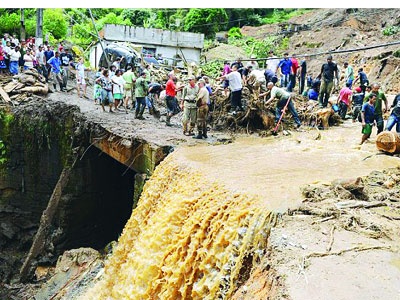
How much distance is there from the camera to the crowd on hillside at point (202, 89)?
11094 millimetres

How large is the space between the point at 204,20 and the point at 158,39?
8.46m

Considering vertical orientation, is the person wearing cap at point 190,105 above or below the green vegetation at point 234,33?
below

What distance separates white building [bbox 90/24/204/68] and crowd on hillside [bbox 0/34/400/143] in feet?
30.2

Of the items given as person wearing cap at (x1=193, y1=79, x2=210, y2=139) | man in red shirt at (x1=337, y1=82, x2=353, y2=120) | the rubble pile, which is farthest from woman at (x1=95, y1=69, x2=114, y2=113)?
man in red shirt at (x1=337, y1=82, x2=353, y2=120)

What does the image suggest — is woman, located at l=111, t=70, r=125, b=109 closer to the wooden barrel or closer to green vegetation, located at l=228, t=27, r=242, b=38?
the wooden barrel

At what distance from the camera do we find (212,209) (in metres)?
6.59

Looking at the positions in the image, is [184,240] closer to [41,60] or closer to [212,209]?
[212,209]

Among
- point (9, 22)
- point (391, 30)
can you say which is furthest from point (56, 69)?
point (391, 30)

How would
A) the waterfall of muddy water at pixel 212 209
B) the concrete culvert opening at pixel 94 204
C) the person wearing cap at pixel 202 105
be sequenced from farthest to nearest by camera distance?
the concrete culvert opening at pixel 94 204 → the person wearing cap at pixel 202 105 → the waterfall of muddy water at pixel 212 209

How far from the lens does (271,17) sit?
41.1m

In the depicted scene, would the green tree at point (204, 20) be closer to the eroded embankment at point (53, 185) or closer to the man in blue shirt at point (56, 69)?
the man in blue shirt at point (56, 69)

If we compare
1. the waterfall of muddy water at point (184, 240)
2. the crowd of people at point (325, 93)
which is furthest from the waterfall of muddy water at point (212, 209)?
the crowd of people at point (325, 93)

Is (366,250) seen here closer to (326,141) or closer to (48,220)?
(326,141)


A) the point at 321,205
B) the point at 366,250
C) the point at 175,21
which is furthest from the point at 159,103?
the point at 175,21
